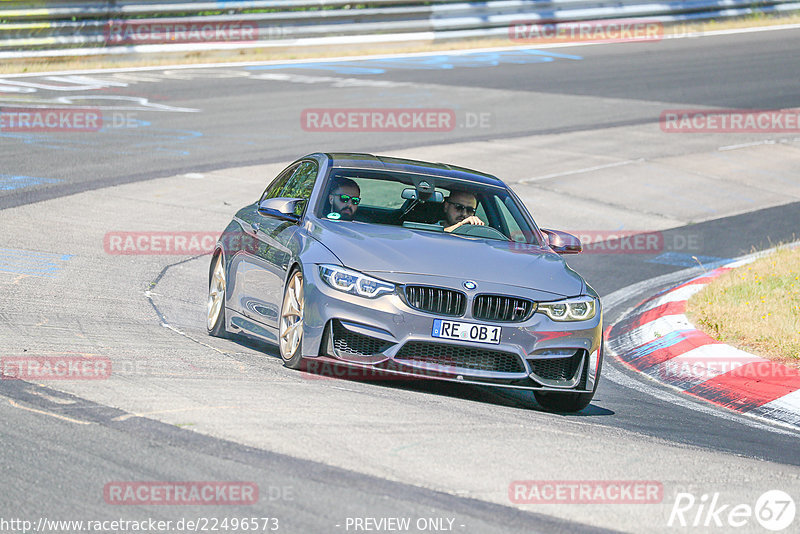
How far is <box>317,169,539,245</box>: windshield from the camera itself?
8047mm

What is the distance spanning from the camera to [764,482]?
5.44m

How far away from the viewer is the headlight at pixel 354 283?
6.79m

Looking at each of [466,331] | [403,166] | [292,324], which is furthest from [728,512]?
[403,166]

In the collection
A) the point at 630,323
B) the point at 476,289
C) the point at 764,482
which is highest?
the point at 476,289

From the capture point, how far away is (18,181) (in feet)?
46.4

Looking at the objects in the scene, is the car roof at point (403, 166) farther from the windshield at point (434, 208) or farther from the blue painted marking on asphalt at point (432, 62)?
the blue painted marking on asphalt at point (432, 62)

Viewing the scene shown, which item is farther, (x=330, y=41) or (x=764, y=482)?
(x=330, y=41)

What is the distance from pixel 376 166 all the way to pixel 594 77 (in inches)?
708

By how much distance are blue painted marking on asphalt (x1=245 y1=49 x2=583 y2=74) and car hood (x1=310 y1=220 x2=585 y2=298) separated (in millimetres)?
18267

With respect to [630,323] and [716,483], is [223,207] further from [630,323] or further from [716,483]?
[716,483]

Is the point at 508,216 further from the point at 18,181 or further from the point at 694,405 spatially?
the point at 18,181

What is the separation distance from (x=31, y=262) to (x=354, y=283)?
14.9 ft

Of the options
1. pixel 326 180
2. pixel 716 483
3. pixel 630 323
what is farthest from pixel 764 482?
pixel 630 323

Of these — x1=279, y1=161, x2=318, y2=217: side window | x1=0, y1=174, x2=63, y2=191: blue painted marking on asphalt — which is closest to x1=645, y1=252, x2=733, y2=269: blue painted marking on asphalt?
x1=279, y1=161, x2=318, y2=217: side window
